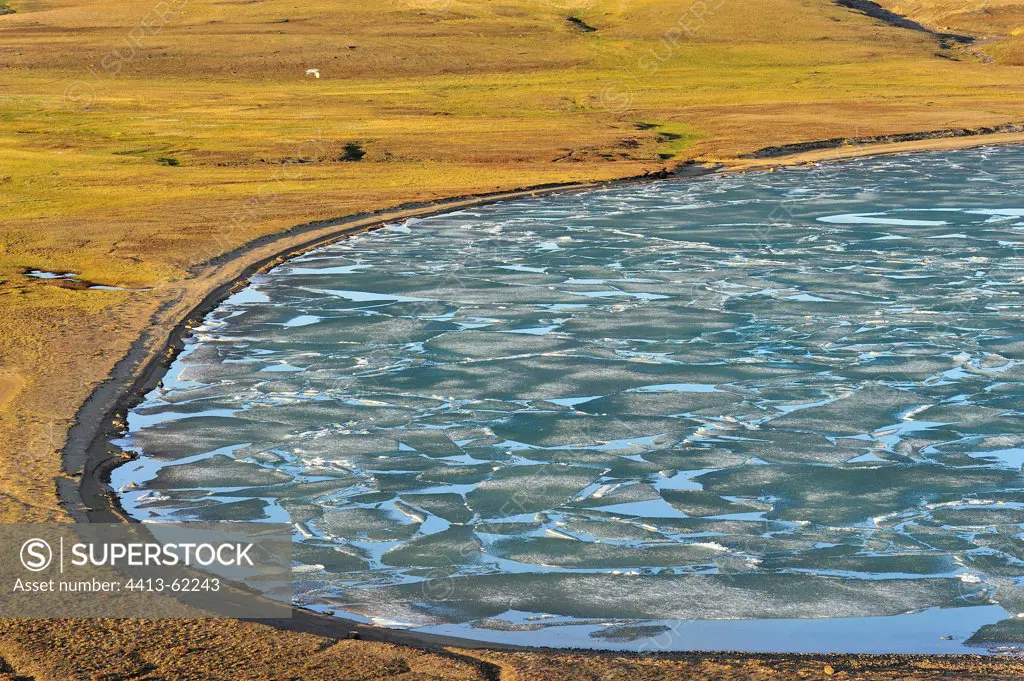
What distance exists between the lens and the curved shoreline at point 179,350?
24.2 feet

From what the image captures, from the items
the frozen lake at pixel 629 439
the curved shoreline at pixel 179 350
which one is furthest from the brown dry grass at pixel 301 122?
the frozen lake at pixel 629 439

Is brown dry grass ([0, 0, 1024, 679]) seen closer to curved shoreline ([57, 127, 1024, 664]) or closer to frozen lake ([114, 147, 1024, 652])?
curved shoreline ([57, 127, 1024, 664])

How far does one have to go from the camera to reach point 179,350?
46.5ft

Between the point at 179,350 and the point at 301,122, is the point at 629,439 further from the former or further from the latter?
the point at 301,122

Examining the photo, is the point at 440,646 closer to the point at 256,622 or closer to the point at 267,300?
the point at 256,622

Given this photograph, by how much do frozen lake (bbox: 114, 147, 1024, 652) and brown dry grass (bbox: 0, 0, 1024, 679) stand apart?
103 cm

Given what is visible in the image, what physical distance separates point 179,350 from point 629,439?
18.4ft

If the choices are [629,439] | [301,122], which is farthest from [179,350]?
[301,122]

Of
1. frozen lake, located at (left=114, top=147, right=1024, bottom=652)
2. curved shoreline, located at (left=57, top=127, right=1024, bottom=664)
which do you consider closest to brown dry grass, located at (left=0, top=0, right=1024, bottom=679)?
curved shoreline, located at (left=57, top=127, right=1024, bottom=664)

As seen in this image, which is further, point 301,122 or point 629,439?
point 301,122

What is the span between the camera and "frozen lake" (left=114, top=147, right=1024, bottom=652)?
796 cm

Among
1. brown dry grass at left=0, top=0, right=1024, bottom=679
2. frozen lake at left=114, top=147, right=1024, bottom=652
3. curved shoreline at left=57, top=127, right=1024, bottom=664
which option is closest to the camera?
curved shoreline at left=57, top=127, right=1024, bottom=664

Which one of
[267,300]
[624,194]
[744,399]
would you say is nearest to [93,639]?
[744,399]

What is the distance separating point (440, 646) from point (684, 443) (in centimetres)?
412
